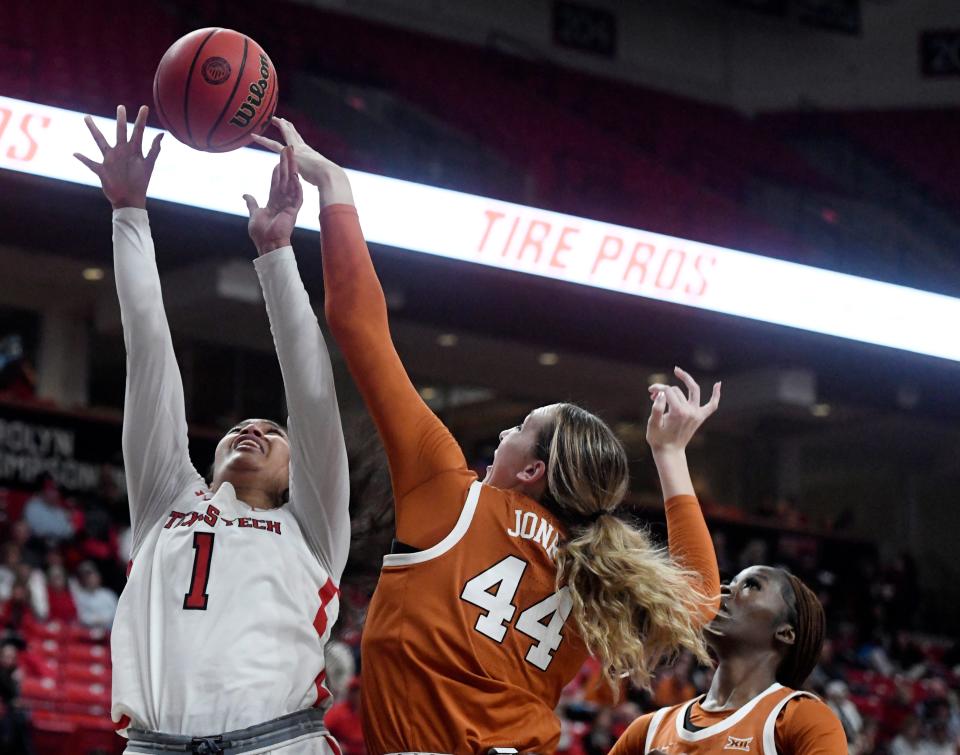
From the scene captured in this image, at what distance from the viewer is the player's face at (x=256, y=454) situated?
2994 millimetres

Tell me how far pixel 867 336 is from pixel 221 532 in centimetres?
978

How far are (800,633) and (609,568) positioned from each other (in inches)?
39.3

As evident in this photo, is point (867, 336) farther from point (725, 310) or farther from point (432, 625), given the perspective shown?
point (432, 625)

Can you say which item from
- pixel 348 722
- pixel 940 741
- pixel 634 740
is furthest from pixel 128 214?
pixel 940 741

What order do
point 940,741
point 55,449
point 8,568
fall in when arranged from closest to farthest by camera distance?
point 8,568
point 940,741
point 55,449

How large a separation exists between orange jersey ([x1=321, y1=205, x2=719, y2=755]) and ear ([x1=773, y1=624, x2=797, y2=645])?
3.08 feet

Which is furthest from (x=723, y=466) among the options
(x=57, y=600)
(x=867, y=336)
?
(x=57, y=600)

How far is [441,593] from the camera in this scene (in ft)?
8.31

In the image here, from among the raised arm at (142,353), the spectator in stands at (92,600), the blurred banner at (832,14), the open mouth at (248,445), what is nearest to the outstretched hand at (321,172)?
the raised arm at (142,353)

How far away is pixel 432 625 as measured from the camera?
2.51 metres

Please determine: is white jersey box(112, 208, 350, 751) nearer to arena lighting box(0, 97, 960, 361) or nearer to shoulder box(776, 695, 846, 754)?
shoulder box(776, 695, 846, 754)

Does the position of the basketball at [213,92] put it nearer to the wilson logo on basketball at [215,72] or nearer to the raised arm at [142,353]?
the wilson logo on basketball at [215,72]

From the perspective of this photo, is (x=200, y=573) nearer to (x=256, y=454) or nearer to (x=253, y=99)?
(x=256, y=454)

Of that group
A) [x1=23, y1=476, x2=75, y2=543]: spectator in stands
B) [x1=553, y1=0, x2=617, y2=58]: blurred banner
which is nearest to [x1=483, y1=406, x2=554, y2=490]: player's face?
[x1=23, y1=476, x2=75, y2=543]: spectator in stands
